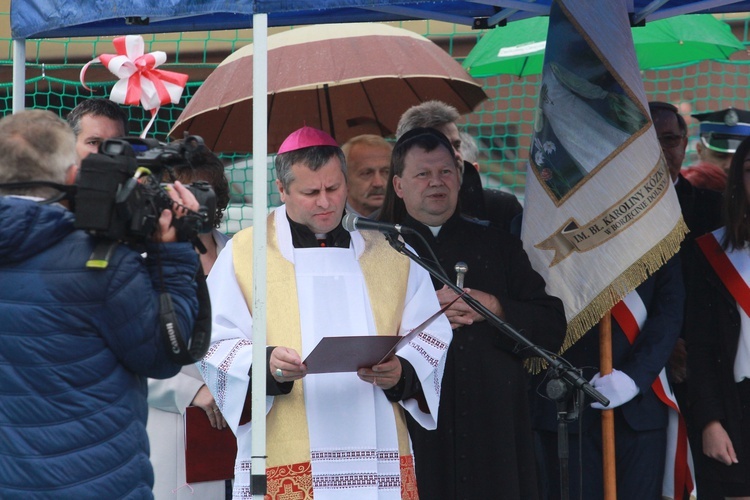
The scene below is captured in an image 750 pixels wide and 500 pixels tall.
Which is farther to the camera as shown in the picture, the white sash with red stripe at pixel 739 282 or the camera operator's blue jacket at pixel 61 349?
the white sash with red stripe at pixel 739 282

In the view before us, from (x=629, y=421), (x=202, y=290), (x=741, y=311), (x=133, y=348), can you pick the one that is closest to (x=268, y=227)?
(x=202, y=290)

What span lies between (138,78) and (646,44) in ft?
11.2

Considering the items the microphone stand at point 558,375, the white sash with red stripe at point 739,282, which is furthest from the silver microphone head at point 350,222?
the white sash with red stripe at point 739,282

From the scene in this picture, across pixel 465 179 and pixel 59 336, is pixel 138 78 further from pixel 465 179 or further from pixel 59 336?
pixel 59 336

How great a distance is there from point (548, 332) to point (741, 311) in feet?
2.89

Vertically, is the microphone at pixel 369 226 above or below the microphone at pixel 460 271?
above

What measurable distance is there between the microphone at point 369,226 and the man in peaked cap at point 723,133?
123 inches

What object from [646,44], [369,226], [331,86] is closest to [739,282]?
[369,226]

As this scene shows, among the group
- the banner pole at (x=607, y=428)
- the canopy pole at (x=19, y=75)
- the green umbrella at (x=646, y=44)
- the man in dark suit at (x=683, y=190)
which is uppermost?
the green umbrella at (x=646, y=44)

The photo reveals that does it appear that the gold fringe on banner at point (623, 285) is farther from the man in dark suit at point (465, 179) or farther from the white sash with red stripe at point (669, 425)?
the man in dark suit at point (465, 179)

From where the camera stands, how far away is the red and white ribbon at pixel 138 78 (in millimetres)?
5324

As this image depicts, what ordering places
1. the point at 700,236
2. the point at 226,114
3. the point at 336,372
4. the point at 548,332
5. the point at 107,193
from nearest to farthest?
1. the point at 107,193
2. the point at 336,372
3. the point at 548,332
4. the point at 700,236
5. the point at 226,114

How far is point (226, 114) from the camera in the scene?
600cm

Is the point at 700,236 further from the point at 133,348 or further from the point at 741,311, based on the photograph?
the point at 133,348
